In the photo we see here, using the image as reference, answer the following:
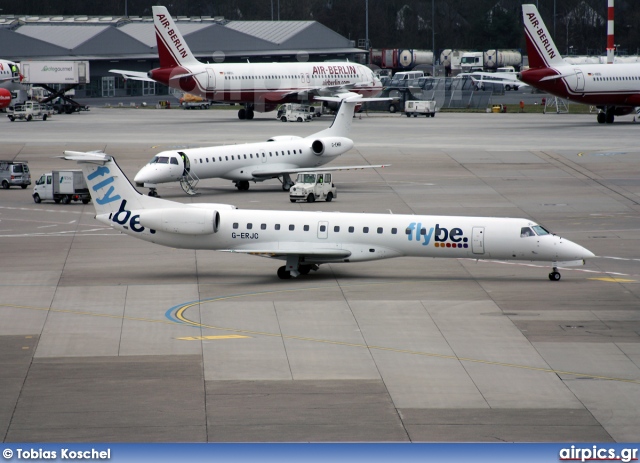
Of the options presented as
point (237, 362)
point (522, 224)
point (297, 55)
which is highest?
point (297, 55)

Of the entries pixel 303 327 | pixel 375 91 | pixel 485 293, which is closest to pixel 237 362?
pixel 303 327

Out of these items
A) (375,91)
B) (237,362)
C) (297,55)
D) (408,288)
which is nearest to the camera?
(237,362)

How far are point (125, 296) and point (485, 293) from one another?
1369 cm

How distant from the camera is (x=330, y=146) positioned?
7094cm

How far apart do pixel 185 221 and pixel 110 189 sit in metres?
3.56

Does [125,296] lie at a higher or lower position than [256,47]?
lower

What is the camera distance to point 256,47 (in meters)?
168

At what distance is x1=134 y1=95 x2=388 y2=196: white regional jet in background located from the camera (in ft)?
211

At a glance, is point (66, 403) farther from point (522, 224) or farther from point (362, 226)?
point (522, 224)

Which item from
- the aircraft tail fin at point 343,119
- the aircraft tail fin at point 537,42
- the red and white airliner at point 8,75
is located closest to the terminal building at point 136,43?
the red and white airliner at point 8,75

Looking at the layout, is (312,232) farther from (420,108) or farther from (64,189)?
(420,108)

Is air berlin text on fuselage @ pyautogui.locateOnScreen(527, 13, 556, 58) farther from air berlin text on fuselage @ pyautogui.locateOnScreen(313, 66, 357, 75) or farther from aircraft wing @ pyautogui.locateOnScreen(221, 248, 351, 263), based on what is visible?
aircraft wing @ pyautogui.locateOnScreen(221, 248, 351, 263)

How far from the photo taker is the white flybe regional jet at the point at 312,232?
1591 inches

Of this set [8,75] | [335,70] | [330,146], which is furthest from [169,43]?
[330,146]
